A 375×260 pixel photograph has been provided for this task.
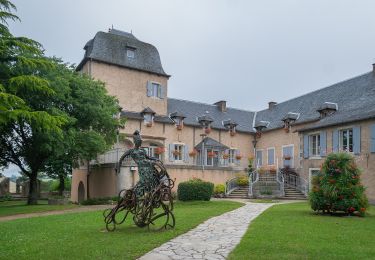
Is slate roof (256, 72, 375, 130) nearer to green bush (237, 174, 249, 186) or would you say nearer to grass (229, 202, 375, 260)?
green bush (237, 174, 249, 186)

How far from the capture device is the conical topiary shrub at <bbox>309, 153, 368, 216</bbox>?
1368 cm

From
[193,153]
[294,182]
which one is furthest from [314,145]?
[193,153]

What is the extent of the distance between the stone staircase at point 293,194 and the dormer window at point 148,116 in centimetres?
1088

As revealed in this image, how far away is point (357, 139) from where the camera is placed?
841 inches

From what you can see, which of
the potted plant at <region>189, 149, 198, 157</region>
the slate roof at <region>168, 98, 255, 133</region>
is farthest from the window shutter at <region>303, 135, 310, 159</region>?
the slate roof at <region>168, 98, 255, 133</region>

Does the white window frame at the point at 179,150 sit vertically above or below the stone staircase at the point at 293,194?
above

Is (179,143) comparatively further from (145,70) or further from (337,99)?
(337,99)

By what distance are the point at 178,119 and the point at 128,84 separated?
15.5ft

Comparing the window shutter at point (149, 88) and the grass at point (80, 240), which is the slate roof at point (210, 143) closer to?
the window shutter at point (149, 88)

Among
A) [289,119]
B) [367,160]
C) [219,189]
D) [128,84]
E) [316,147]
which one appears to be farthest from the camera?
[289,119]

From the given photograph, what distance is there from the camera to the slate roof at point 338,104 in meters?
22.9

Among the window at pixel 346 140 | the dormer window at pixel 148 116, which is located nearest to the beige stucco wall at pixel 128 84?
the dormer window at pixel 148 116

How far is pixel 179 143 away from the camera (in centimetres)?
3083

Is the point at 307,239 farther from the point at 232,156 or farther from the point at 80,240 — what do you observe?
the point at 232,156
